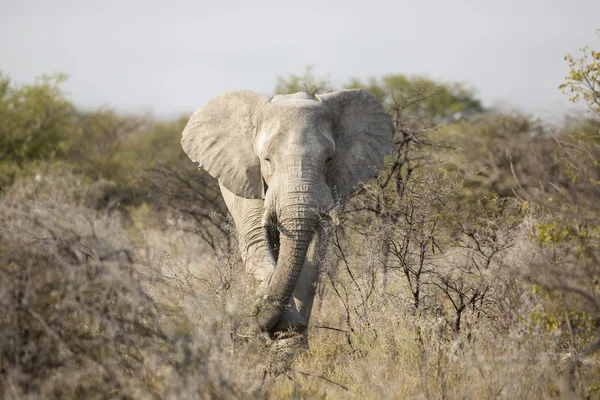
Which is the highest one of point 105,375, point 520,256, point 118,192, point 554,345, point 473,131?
point 473,131

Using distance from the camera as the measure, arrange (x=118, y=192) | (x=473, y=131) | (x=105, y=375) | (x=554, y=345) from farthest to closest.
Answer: (x=473, y=131) → (x=118, y=192) → (x=554, y=345) → (x=105, y=375)

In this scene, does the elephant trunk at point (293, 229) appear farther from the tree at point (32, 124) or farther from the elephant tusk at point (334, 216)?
the tree at point (32, 124)

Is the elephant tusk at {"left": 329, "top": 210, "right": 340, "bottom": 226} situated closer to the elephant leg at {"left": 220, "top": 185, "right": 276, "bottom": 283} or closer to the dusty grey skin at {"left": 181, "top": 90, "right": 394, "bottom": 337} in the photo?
the dusty grey skin at {"left": 181, "top": 90, "right": 394, "bottom": 337}

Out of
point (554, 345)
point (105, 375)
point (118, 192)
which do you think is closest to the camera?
point (105, 375)

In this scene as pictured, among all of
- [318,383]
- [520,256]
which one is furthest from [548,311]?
[318,383]

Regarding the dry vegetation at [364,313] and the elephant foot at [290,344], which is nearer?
the dry vegetation at [364,313]

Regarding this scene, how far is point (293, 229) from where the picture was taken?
7.27 m

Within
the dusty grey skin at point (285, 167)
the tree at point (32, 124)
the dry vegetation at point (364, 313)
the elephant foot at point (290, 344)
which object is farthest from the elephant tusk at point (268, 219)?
the tree at point (32, 124)

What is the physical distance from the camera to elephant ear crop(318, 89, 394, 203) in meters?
8.26

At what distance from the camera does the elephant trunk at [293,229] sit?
7258mm

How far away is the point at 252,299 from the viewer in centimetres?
693

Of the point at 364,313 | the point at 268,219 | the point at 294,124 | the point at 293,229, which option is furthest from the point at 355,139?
the point at 364,313

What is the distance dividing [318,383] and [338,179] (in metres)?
2.54

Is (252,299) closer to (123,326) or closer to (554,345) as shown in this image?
(123,326)
